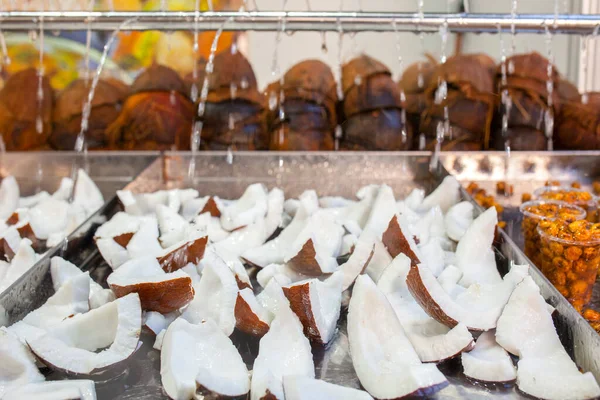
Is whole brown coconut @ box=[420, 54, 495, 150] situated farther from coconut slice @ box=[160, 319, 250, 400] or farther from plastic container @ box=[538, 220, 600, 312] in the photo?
coconut slice @ box=[160, 319, 250, 400]

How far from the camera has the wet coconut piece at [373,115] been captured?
231 centimetres

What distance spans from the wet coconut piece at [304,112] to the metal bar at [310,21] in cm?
52

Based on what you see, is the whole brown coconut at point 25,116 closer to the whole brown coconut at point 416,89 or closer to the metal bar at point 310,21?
the metal bar at point 310,21

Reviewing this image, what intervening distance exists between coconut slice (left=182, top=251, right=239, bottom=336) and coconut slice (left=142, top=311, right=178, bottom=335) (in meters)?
0.04

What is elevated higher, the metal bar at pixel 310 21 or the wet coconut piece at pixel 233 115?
the metal bar at pixel 310 21

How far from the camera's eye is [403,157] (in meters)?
2.04

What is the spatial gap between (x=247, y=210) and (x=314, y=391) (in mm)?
864

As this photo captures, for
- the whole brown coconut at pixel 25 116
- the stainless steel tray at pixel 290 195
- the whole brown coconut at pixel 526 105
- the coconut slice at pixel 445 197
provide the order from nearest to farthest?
1. the stainless steel tray at pixel 290 195
2. the coconut slice at pixel 445 197
3. the whole brown coconut at pixel 526 105
4. the whole brown coconut at pixel 25 116

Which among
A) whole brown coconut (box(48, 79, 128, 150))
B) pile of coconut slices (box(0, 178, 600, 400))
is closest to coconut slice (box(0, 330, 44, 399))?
pile of coconut slices (box(0, 178, 600, 400))

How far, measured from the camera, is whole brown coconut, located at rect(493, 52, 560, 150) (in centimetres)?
225

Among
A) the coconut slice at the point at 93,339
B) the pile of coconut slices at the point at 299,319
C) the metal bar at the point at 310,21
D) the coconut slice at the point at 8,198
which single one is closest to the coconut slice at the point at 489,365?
the pile of coconut slices at the point at 299,319

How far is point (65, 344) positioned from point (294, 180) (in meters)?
Answer: 1.22

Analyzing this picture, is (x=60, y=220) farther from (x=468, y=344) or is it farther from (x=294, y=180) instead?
(x=468, y=344)

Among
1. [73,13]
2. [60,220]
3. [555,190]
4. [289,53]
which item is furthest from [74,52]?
[555,190]
